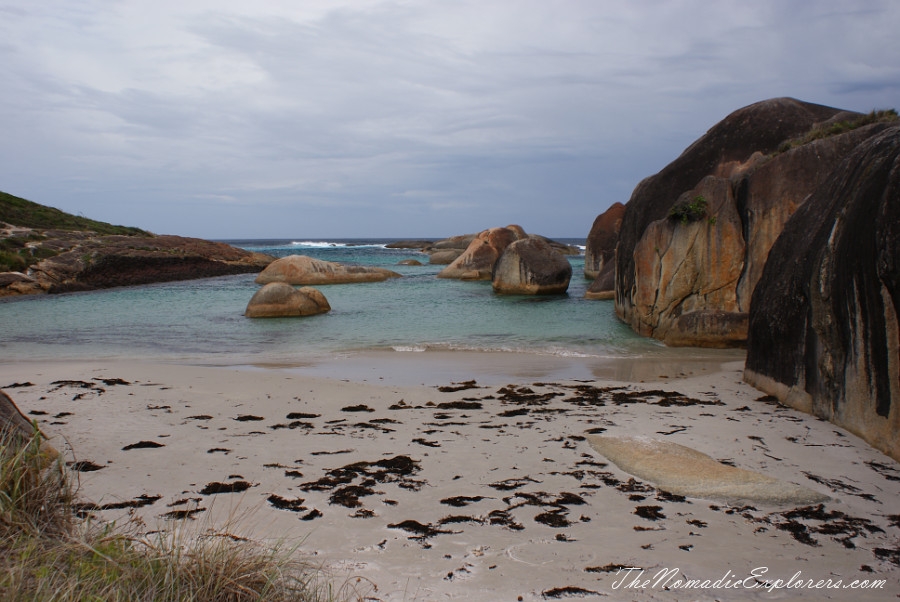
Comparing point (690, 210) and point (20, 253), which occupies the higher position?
point (690, 210)

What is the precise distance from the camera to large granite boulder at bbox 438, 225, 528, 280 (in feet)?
106

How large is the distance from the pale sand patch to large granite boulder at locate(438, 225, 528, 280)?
26646 millimetres

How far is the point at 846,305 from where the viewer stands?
536 cm

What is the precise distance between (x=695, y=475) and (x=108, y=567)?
3609 mm

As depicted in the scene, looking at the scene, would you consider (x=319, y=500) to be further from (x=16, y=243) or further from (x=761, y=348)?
(x=16, y=243)

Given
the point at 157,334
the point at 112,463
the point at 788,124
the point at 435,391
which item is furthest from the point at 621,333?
the point at 112,463

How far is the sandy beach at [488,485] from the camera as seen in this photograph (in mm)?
3168

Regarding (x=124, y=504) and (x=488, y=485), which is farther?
(x=488, y=485)

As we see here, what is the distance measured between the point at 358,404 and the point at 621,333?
842cm

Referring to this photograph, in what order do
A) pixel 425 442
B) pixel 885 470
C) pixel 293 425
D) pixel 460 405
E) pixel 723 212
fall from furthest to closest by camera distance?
1. pixel 723 212
2. pixel 460 405
3. pixel 293 425
4. pixel 425 442
5. pixel 885 470

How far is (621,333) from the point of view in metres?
14.1

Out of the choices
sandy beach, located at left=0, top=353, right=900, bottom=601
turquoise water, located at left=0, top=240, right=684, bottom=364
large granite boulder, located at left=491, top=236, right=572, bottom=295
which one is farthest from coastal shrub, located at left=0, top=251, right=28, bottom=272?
sandy beach, located at left=0, top=353, right=900, bottom=601

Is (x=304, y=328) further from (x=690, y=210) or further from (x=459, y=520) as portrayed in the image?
(x=459, y=520)

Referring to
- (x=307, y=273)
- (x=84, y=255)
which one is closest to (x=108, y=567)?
(x=307, y=273)
